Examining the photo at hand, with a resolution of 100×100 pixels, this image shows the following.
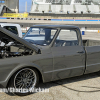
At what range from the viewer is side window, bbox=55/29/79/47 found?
12.9ft

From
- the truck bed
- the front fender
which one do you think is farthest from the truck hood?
the truck bed

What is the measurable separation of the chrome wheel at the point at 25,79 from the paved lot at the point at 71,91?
0.73 ft

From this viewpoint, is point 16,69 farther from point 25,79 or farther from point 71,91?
point 71,91

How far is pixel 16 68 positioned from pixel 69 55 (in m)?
1.40

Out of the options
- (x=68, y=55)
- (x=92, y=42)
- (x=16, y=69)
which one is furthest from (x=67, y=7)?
(x=16, y=69)

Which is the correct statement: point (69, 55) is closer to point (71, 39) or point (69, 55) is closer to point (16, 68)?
point (71, 39)

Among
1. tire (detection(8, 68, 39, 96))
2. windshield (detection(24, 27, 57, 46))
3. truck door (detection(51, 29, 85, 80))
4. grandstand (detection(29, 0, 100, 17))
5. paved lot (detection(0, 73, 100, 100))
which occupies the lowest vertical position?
paved lot (detection(0, 73, 100, 100))

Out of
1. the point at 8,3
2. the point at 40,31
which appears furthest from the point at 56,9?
the point at 40,31

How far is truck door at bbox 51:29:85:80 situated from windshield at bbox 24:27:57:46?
0.20 meters

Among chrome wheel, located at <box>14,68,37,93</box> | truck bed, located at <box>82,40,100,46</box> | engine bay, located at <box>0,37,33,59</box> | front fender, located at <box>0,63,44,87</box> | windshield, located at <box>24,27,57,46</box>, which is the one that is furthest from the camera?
truck bed, located at <box>82,40,100,46</box>

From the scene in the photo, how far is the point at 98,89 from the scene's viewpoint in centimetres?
383

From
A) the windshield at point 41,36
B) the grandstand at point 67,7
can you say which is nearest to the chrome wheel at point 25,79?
the windshield at point 41,36

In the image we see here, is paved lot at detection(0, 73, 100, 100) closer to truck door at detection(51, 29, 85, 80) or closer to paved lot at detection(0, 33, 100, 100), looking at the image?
paved lot at detection(0, 33, 100, 100)

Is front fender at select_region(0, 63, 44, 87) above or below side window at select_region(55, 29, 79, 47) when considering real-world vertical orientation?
below
